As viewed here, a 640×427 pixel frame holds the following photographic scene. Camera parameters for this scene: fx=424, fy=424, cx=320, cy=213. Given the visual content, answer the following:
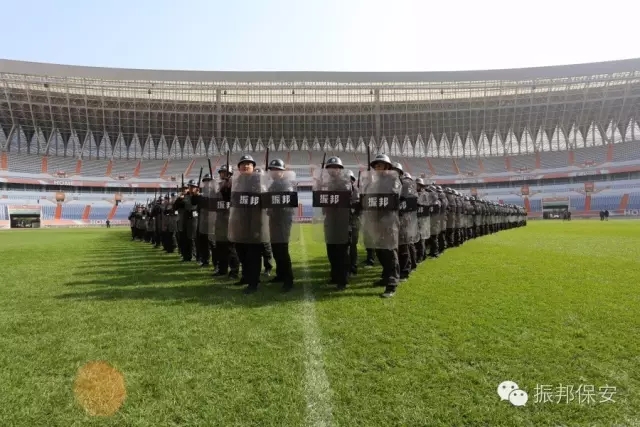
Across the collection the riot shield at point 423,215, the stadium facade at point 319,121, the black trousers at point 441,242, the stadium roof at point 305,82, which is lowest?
the black trousers at point 441,242

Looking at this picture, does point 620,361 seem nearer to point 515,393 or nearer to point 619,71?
point 515,393

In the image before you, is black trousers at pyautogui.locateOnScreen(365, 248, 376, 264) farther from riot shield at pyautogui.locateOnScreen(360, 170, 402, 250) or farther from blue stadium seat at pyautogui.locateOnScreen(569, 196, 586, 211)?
blue stadium seat at pyautogui.locateOnScreen(569, 196, 586, 211)

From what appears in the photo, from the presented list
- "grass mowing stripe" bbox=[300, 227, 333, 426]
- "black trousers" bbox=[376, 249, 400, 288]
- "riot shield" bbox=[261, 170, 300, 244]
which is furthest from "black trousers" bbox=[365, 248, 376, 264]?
"grass mowing stripe" bbox=[300, 227, 333, 426]

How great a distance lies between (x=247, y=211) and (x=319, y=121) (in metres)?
58.6

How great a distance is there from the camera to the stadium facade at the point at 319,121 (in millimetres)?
53094

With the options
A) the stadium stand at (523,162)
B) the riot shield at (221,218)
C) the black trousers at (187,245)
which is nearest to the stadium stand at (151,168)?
the stadium stand at (523,162)

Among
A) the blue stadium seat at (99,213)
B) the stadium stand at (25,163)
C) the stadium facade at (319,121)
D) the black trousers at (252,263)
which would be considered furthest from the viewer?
the stadium stand at (25,163)

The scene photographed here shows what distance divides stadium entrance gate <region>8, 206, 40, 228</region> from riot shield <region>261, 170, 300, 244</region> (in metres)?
54.8

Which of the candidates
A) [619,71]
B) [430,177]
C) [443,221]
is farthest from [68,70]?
[619,71]

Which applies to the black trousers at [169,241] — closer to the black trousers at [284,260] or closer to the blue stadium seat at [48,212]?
the black trousers at [284,260]

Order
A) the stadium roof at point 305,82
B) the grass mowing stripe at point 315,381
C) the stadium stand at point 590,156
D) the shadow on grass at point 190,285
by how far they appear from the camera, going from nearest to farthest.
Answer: the grass mowing stripe at point 315,381 < the shadow on grass at point 190,285 < the stadium roof at point 305,82 < the stadium stand at point 590,156

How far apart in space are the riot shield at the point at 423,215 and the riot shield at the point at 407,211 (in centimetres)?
139

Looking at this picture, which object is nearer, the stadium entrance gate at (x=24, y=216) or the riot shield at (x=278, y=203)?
the riot shield at (x=278, y=203)

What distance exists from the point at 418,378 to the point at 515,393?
594mm
